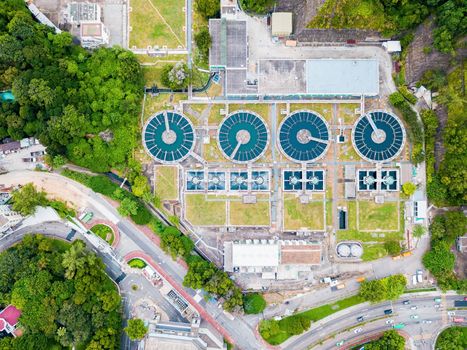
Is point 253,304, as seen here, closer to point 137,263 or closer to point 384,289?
point 137,263

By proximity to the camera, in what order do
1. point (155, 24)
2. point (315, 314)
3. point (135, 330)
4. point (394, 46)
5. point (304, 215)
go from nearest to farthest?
point (135, 330)
point (315, 314)
point (394, 46)
point (304, 215)
point (155, 24)

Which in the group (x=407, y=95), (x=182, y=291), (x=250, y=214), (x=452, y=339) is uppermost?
(x=407, y=95)

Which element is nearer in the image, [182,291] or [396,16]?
[396,16]

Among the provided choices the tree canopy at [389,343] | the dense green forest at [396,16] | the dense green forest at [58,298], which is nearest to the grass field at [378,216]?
the tree canopy at [389,343]

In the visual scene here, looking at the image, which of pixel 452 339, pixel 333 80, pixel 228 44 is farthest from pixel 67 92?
pixel 452 339

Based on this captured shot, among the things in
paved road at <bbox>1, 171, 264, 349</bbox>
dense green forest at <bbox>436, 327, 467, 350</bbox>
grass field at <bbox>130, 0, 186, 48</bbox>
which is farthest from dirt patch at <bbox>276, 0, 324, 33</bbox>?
dense green forest at <bbox>436, 327, 467, 350</bbox>

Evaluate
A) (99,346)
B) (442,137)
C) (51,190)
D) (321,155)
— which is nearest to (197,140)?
(321,155)

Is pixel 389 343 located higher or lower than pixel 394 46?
lower

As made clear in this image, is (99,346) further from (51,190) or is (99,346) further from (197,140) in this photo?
(197,140)
